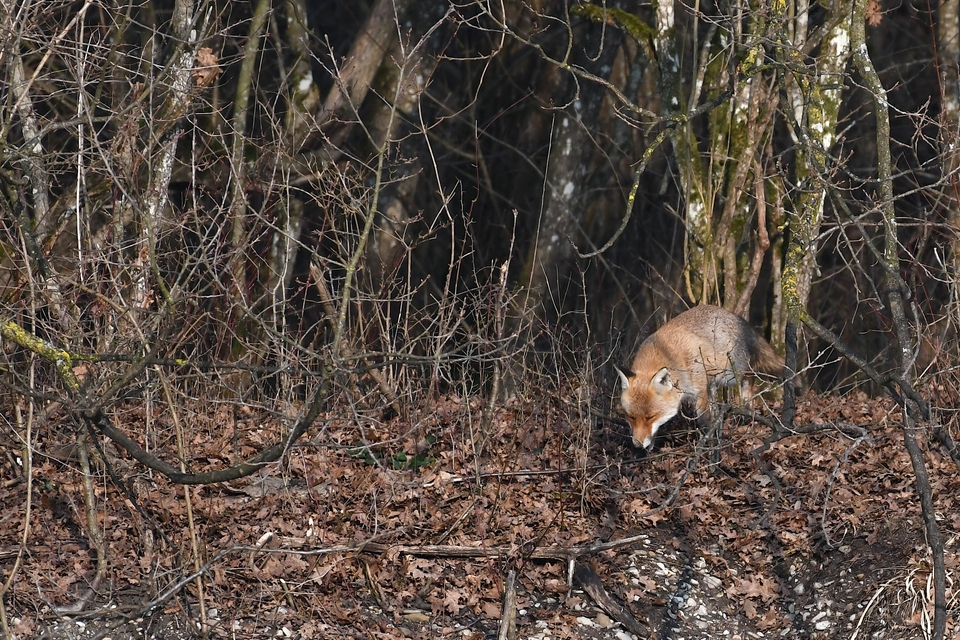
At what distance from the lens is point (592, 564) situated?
7.02m

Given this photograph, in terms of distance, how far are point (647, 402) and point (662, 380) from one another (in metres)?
0.21

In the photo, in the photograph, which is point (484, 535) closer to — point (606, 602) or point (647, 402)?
point (606, 602)

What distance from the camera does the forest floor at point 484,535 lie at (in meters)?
6.38

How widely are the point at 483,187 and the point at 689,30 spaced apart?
4.01m

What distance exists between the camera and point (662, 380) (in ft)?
25.9

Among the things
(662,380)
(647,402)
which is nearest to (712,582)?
(647,402)

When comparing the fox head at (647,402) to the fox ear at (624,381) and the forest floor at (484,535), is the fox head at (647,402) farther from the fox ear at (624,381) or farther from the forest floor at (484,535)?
the forest floor at (484,535)

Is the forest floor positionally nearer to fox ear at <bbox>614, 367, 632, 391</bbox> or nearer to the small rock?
the small rock

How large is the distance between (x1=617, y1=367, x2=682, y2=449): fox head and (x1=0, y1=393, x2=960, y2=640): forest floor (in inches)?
8.4

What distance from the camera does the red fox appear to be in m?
7.89

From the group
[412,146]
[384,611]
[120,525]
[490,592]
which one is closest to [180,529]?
[120,525]

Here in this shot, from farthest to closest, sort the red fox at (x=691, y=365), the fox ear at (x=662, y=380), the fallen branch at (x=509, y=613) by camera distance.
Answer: the red fox at (x=691, y=365) < the fox ear at (x=662, y=380) < the fallen branch at (x=509, y=613)

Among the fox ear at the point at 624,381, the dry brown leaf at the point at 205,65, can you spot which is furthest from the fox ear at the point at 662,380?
the dry brown leaf at the point at 205,65

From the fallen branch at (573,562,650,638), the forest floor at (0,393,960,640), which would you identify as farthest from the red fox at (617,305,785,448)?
the fallen branch at (573,562,650,638)
